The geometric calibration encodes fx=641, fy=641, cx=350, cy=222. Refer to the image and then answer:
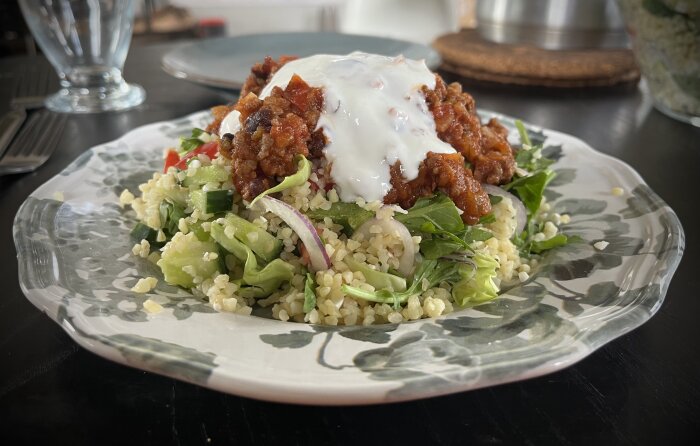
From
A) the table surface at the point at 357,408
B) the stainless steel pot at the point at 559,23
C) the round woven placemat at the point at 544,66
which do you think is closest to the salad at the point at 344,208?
the table surface at the point at 357,408

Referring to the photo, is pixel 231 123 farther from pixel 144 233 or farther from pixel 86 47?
pixel 86 47

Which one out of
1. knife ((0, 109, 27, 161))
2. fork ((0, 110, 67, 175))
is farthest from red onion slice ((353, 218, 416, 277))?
knife ((0, 109, 27, 161))

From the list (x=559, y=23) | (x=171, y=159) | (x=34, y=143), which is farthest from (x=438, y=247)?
(x=559, y=23)

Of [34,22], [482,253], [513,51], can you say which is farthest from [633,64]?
[34,22]

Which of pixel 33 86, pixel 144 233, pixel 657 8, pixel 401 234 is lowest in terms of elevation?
pixel 33 86

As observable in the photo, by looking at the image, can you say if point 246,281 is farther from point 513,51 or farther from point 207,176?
point 513,51

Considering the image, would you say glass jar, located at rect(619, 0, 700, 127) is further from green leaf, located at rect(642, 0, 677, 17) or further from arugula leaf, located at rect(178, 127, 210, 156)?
arugula leaf, located at rect(178, 127, 210, 156)
